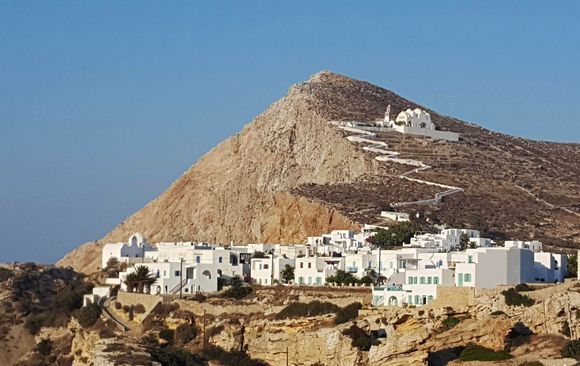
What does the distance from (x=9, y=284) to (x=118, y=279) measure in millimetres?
6797

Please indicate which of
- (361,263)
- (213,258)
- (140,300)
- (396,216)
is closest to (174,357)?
(140,300)

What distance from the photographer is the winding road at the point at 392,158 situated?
93875mm

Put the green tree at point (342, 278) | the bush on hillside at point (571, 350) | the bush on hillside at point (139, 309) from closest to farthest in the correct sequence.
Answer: the bush on hillside at point (571, 350) → the green tree at point (342, 278) → the bush on hillside at point (139, 309)

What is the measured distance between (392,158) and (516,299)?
49.6m

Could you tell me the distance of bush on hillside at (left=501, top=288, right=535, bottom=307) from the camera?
57.2 meters

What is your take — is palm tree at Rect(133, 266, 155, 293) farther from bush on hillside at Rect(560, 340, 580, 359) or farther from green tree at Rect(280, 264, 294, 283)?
bush on hillside at Rect(560, 340, 580, 359)

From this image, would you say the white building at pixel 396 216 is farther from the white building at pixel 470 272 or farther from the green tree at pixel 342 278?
the white building at pixel 470 272

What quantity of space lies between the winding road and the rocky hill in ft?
2.07

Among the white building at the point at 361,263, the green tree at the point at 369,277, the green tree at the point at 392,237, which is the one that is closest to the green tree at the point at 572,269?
the green tree at the point at 369,277

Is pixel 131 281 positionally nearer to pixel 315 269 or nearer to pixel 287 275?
pixel 287 275

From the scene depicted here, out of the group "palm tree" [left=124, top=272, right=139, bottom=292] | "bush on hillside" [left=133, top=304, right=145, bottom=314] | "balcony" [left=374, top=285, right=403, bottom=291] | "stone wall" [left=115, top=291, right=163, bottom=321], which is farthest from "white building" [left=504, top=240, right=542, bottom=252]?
"palm tree" [left=124, top=272, right=139, bottom=292]

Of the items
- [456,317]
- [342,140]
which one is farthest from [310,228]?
[456,317]

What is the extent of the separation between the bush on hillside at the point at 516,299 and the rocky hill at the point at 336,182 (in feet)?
87.4

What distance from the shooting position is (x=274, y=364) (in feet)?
199
